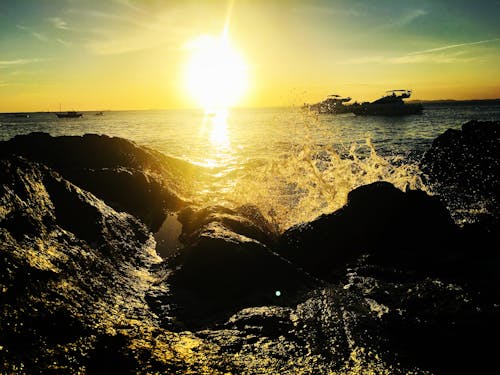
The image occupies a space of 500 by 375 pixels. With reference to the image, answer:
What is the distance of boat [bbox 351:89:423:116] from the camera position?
82.9m

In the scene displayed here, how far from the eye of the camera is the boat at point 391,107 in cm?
8294

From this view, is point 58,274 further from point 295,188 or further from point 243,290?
point 295,188

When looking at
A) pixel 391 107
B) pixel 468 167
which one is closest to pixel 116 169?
pixel 468 167

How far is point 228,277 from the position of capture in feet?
15.8

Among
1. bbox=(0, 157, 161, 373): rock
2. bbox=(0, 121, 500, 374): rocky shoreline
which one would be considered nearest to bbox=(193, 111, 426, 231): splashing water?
bbox=(0, 121, 500, 374): rocky shoreline

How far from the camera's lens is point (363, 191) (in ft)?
23.8

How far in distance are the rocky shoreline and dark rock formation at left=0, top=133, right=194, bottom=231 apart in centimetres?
213

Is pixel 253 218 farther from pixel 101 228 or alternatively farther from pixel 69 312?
pixel 69 312

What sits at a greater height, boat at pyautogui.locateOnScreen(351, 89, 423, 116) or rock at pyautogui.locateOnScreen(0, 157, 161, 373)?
boat at pyautogui.locateOnScreen(351, 89, 423, 116)

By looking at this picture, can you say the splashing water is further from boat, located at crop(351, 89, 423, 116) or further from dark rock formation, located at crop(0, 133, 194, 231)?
boat, located at crop(351, 89, 423, 116)

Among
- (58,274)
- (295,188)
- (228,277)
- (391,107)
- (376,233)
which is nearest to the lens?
(58,274)

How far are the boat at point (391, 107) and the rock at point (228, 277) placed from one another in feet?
286

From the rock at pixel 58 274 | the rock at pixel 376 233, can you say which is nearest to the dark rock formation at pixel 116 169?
the rock at pixel 58 274

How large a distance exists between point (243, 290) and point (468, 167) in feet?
50.2
